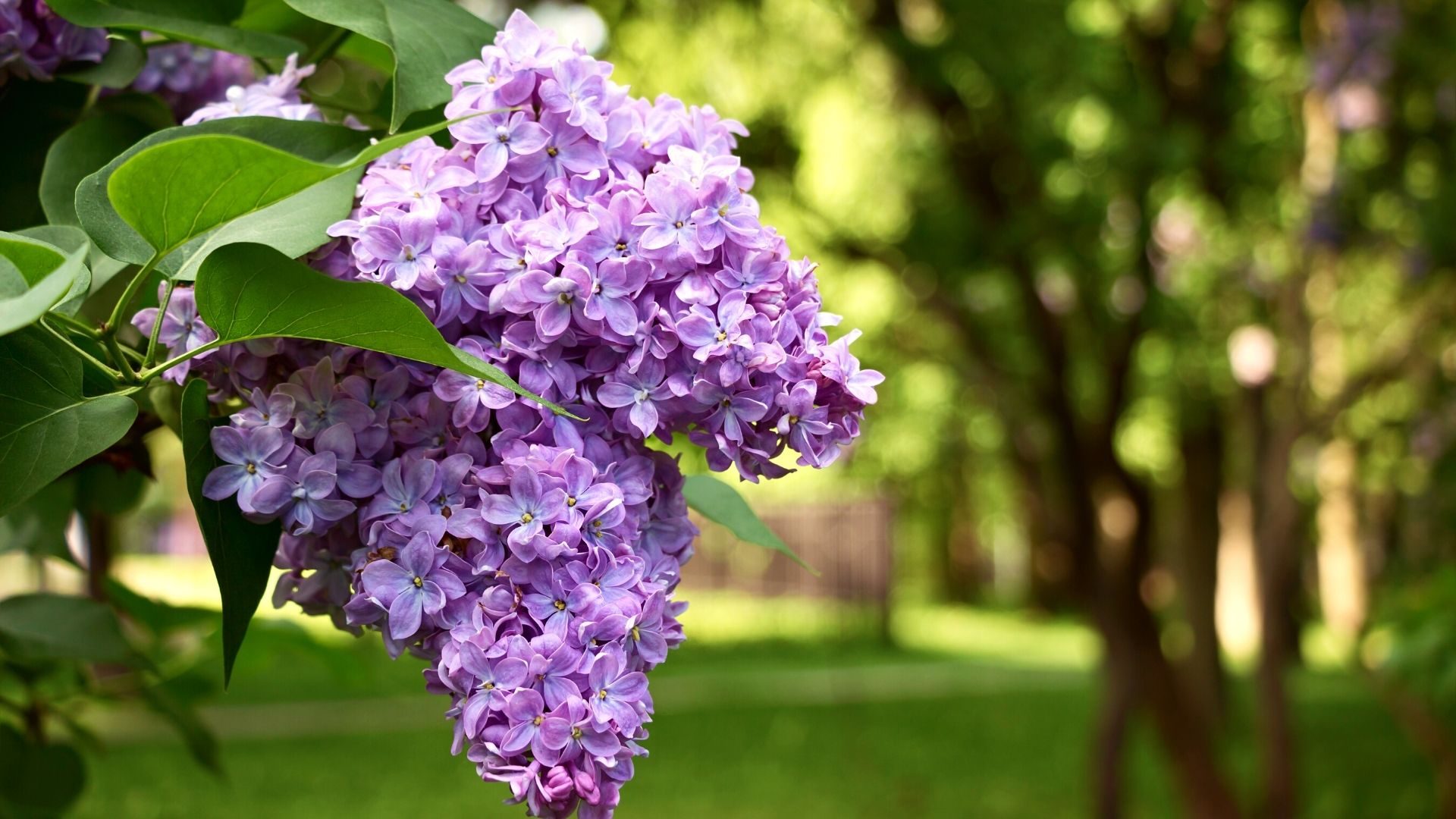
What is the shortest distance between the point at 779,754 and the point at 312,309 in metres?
9.90

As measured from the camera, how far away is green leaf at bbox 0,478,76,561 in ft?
3.99

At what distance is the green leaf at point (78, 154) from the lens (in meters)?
0.86

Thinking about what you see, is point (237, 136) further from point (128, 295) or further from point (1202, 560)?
point (1202, 560)

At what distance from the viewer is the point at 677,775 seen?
9164 millimetres

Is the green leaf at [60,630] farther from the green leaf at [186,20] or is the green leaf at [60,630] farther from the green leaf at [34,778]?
the green leaf at [186,20]

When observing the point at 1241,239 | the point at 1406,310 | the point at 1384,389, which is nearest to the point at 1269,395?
the point at 1241,239

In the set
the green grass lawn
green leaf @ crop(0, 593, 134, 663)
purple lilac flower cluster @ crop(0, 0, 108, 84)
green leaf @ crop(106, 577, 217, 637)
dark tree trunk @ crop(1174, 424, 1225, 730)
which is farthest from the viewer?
the green grass lawn

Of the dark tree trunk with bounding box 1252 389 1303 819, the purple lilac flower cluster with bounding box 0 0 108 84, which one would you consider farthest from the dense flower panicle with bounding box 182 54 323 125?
the dark tree trunk with bounding box 1252 389 1303 819

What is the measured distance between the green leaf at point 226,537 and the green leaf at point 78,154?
19 centimetres

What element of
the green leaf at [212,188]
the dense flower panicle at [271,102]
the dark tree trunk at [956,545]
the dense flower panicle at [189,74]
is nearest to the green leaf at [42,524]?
the dense flower panicle at [189,74]

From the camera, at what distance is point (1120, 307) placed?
6.25 metres

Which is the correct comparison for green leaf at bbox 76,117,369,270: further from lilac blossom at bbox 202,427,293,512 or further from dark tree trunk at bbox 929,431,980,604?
→ dark tree trunk at bbox 929,431,980,604

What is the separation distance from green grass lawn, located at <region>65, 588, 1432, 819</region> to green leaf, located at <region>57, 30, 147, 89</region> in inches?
208

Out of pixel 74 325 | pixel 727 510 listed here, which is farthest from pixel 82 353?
pixel 727 510
